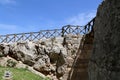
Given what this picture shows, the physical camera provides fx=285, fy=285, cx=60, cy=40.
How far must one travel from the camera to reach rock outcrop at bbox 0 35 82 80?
2102cm

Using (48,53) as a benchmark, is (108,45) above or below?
above

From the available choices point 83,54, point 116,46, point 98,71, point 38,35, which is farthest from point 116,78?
point 38,35

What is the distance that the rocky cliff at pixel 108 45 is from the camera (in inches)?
111

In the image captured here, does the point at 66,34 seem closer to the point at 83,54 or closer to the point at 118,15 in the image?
the point at 83,54

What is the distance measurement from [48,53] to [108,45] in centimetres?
1841

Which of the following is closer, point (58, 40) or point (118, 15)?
point (118, 15)

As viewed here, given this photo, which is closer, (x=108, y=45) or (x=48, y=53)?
(x=108, y=45)

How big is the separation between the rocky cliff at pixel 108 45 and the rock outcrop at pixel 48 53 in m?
17.4

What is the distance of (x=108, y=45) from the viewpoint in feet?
9.98

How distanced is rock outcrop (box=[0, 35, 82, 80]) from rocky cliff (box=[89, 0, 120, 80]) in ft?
57.1

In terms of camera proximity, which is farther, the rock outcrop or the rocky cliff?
the rock outcrop

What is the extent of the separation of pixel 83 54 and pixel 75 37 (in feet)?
4.70

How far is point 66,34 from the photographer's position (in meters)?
21.5

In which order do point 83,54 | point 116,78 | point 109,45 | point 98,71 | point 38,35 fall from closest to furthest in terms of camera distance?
1. point 116,78
2. point 109,45
3. point 98,71
4. point 83,54
5. point 38,35
